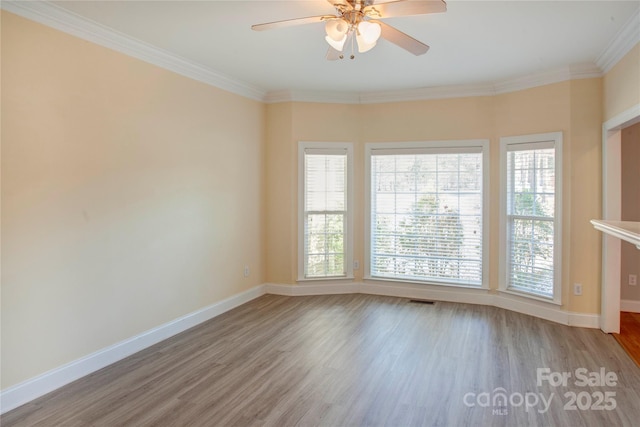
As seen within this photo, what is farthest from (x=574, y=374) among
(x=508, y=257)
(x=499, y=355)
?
(x=508, y=257)

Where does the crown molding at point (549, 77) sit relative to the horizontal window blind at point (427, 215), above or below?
above

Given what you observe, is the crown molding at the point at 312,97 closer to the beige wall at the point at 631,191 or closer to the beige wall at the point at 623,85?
the beige wall at the point at 623,85

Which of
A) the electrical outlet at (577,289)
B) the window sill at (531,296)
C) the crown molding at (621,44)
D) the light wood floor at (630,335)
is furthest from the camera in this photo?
the window sill at (531,296)

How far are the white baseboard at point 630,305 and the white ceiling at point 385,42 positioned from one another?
9.48ft

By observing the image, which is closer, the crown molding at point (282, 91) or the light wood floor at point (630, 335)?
the crown molding at point (282, 91)

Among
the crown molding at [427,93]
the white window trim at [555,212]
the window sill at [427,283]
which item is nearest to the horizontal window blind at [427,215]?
the window sill at [427,283]

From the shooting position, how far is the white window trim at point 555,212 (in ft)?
14.1

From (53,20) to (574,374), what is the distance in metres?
4.69

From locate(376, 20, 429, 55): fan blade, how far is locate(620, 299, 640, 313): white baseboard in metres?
4.24

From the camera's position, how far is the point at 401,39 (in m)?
2.62

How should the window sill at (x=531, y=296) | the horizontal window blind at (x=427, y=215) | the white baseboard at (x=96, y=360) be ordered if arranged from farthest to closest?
the horizontal window blind at (x=427, y=215) → the window sill at (x=531, y=296) → the white baseboard at (x=96, y=360)

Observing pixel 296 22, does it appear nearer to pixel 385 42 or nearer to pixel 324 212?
pixel 385 42

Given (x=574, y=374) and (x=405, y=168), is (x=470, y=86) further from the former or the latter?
(x=574, y=374)

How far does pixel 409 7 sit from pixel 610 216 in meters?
3.20
